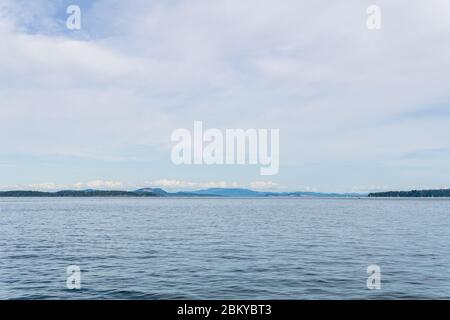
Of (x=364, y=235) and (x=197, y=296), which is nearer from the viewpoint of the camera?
(x=197, y=296)

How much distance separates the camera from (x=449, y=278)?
24172 mm

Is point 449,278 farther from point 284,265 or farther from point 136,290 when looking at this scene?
point 136,290

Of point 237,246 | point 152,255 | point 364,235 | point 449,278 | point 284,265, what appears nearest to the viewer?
point 449,278

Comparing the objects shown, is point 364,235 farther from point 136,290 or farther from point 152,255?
point 136,290

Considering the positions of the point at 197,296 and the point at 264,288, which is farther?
the point at 264,288

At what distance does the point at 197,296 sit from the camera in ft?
64.3

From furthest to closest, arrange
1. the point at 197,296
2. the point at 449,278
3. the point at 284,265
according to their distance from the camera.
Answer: the point at 284,265 → the point at 449,278 → the point at 197,296
